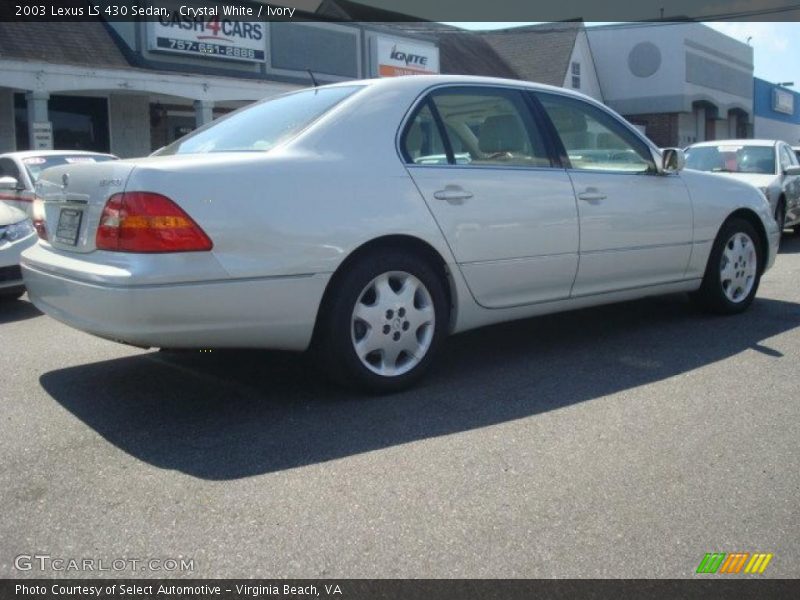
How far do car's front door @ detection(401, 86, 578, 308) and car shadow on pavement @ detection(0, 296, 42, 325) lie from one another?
13.1 feet

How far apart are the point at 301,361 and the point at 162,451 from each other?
1.53 metres

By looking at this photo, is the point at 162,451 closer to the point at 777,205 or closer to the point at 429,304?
the point at 429,304

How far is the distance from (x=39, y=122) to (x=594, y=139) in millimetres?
12381

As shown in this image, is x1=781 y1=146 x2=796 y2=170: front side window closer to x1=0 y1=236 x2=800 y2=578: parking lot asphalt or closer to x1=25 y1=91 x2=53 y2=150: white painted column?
x1=0 y1=236 x2=800 y2=578: parking lot asphalt

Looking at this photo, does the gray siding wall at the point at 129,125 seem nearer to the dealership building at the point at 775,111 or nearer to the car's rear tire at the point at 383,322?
the car's rear tire at the point at 383,322

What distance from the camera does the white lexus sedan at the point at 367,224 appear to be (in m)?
3.74

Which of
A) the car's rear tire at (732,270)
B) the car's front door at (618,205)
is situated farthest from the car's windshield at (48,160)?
the car's rear tire at (732,270)

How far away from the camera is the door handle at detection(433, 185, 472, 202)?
4.45m

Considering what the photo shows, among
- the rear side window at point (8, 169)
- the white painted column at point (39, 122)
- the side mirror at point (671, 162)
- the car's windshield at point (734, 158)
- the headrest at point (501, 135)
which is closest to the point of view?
the headrest at point (501, 135)

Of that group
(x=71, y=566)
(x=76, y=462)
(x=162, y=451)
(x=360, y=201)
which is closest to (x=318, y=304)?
(x=360, y=201)

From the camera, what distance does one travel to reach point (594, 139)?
5.46 meters

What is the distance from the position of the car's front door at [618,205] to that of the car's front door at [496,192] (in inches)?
6.4

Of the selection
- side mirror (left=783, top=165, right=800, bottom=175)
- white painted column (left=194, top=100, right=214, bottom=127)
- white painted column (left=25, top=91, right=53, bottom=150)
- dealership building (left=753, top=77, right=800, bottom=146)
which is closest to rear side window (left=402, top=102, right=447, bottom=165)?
side mirror (left=783, top=165, right=800, bottom=175)

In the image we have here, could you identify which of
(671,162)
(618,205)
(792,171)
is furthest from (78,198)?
(792,171)
